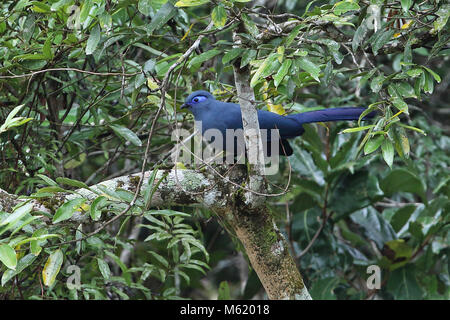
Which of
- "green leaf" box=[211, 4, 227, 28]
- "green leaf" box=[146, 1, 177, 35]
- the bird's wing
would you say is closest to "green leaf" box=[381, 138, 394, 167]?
"green leaf" box=[211, 4, 227, 28]

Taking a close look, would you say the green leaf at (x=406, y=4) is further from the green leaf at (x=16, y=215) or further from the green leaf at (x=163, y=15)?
the green leaf at (x=16, y=215)

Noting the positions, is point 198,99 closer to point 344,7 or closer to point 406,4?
point 344,7

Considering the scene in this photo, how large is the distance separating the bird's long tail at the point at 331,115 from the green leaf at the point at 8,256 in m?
1.93

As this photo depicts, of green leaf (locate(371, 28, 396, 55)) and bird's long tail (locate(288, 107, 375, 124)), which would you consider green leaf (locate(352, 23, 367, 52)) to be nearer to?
green leaf (locate(371, 28, 396, 55))

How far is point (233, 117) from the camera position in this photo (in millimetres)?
3398

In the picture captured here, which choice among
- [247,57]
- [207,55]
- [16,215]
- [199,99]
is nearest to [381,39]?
[247,57]

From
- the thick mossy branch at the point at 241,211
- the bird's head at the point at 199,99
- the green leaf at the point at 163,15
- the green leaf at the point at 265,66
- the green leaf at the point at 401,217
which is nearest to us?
the green leaf at the point at 265,66

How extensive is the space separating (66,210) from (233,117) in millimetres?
1392

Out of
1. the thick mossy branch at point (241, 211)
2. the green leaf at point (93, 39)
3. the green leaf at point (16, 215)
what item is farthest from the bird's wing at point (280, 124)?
the green leaf at point (16, 215)

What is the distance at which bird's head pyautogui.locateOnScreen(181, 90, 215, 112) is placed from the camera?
3406 mm

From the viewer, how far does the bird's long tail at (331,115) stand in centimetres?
327

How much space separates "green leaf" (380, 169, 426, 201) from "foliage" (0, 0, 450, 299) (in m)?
0.01

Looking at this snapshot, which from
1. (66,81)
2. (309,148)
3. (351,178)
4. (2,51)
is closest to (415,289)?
(351,178)

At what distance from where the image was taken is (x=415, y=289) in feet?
15.7
